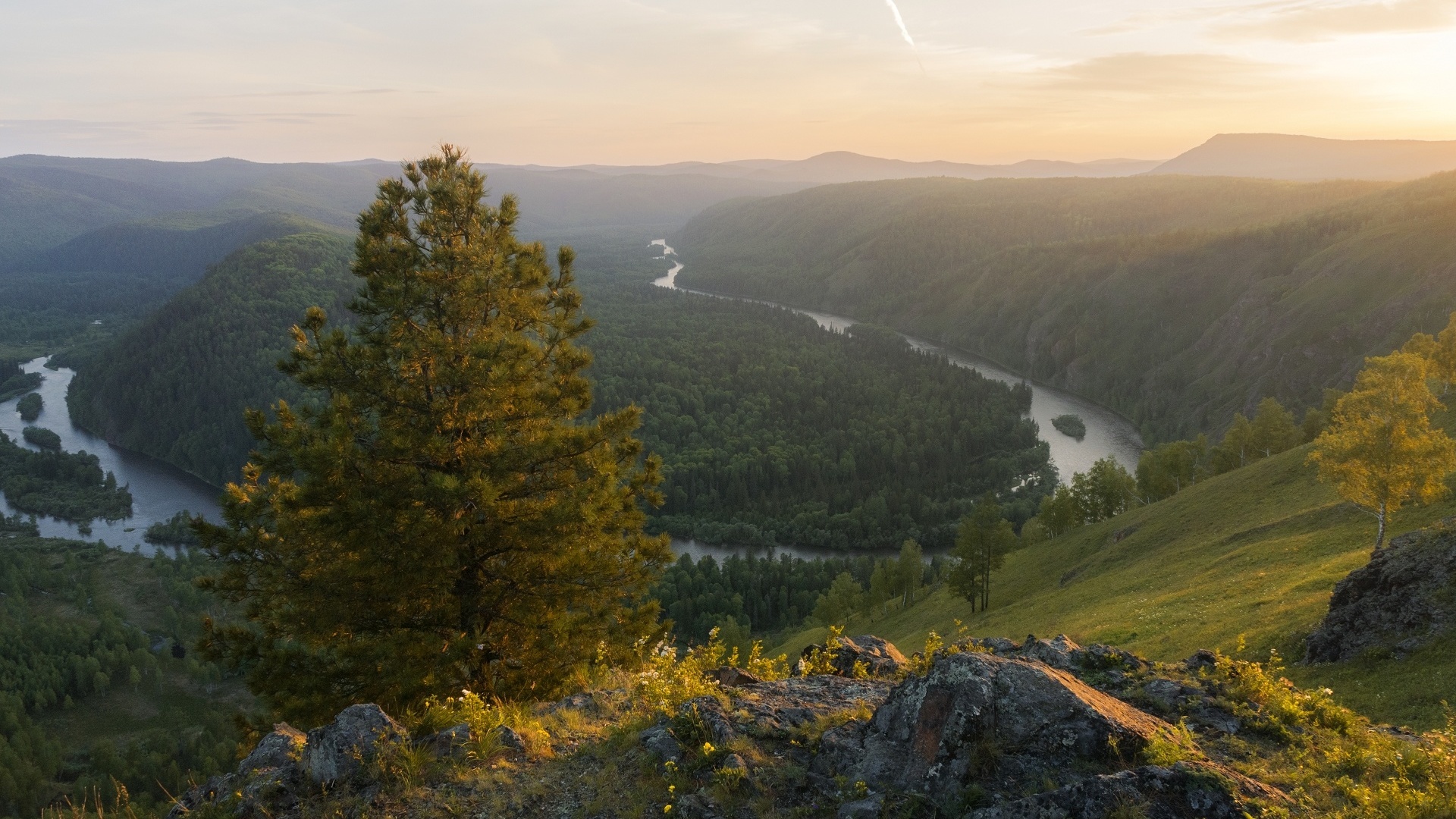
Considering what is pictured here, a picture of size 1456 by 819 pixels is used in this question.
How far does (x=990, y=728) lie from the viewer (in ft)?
31.6

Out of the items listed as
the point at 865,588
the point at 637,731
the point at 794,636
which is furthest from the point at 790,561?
the point at 637,731

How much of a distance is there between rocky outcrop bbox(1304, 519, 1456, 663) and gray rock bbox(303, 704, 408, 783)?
2462cm

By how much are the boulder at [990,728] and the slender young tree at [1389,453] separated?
110ft

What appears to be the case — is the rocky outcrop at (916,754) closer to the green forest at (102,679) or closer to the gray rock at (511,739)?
the gray rock at (511,739)

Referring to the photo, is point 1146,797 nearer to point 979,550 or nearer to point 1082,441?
point 979,550

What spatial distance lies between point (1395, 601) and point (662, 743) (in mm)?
22050

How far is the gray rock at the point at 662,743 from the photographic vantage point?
1088 centimetres

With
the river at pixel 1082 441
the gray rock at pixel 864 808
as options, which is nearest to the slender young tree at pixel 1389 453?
the gray rock at pixel 864 808

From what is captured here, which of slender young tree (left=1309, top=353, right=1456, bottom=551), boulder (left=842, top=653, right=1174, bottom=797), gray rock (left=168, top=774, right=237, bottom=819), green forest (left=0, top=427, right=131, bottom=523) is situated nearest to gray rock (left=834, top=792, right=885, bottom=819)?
boulder (left=842, top=653, right=1174, bottom=797)

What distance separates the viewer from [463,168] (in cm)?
1881

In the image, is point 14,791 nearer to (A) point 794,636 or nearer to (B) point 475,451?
(A) point 794,636

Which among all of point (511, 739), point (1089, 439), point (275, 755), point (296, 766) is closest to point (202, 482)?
point (1089, 439)

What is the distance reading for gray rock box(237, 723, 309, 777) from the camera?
11.1 m

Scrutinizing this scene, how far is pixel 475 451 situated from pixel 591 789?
346 inches
